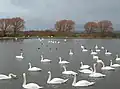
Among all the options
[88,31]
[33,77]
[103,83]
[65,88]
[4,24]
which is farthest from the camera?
[88,31]

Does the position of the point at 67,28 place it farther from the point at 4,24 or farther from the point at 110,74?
the point at 110,74

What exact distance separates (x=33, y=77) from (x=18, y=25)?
298 ft

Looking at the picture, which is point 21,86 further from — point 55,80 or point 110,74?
point 110,74

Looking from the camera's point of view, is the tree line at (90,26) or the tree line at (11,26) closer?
the tree line at (11,26)

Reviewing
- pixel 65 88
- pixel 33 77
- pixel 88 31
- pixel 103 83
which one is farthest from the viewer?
pixel 88 31

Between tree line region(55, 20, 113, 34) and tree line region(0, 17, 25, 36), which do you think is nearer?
tree line region(0, 17, 25, 36)

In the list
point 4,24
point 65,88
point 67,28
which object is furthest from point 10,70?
point 67,28

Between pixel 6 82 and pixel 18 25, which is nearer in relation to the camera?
pixel 6 82

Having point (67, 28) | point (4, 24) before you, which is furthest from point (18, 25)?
point (67, 28)

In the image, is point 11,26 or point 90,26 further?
point 90,26

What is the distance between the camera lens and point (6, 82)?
2542 cm

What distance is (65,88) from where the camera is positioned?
22.9 m

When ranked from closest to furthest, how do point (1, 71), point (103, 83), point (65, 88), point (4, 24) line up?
point (65, 88)
point (103, 83)
point (1, 71)
point (4, 24)

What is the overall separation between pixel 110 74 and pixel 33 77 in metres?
7.26
